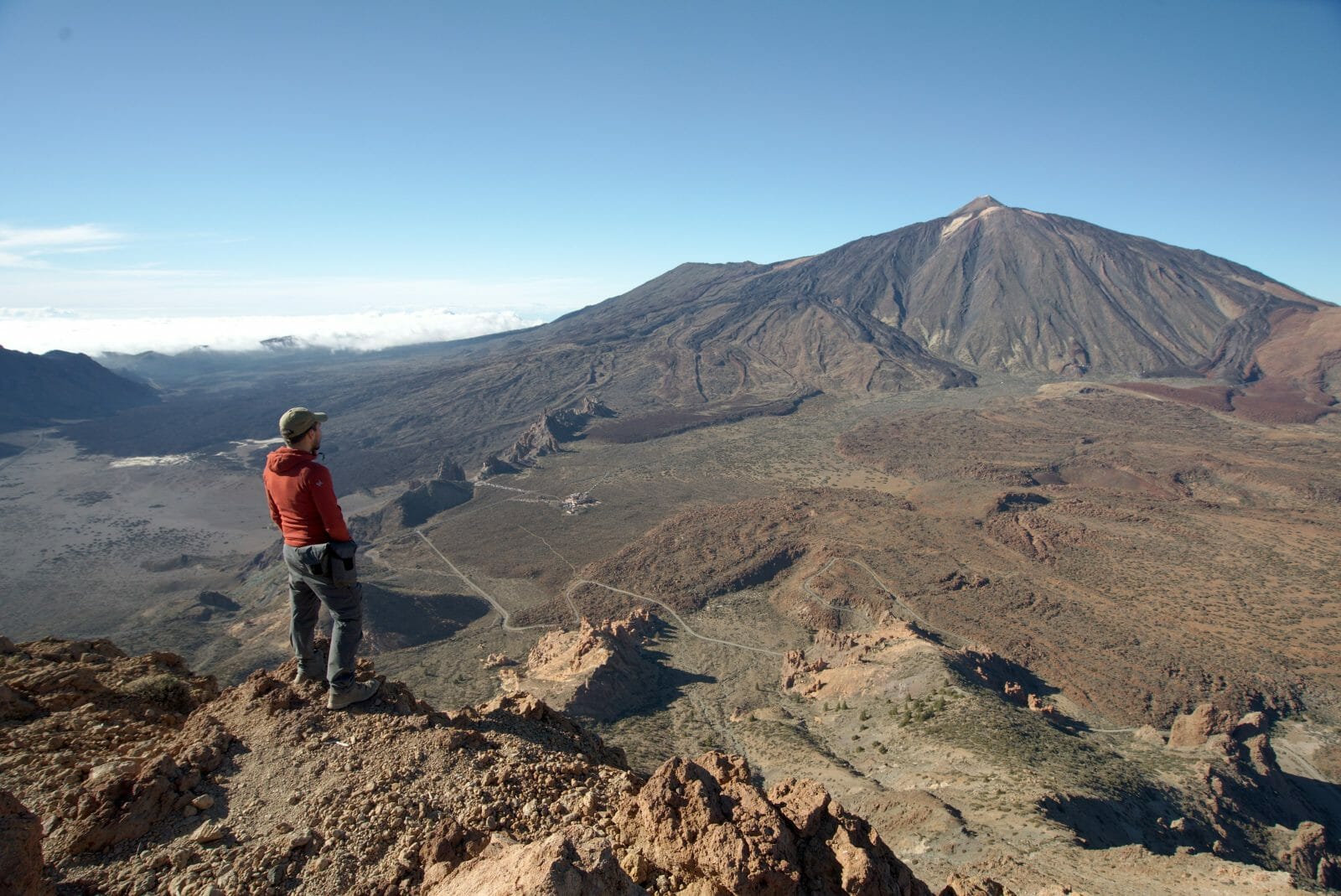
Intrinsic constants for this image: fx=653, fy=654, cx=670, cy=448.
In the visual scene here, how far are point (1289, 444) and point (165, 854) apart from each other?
6686cm

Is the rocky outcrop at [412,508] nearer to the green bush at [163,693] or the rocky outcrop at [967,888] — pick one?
the green bush at [163,693]

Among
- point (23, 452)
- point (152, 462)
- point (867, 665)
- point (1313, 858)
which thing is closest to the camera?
point (1313, 858)

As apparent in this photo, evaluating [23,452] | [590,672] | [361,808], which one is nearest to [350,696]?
[361,808]

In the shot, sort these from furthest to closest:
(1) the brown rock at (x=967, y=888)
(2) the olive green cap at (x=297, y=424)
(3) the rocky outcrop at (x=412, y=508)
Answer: (3) the rocky outcrop at (x=412, y=508) < (1) the brown rock at (x=967, y=888) < (2) the olive green cap at (x=297, y=424)

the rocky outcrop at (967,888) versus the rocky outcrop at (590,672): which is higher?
the rocky outcrop at (967,888)

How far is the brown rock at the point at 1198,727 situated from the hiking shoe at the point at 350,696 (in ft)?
64.4

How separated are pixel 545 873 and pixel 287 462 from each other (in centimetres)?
319

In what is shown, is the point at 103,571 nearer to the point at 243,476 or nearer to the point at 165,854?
the point at 243,476

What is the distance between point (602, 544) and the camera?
3425 centimetres

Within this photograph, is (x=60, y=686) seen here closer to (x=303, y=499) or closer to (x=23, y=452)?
(x=303, y=499)

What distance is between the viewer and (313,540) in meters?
4.64

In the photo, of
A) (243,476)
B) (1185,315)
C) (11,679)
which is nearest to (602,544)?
(11,679)

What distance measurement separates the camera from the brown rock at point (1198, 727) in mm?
16656

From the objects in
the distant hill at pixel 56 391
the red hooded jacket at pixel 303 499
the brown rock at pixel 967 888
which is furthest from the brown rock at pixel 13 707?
the distant hill at pixel 56 391
